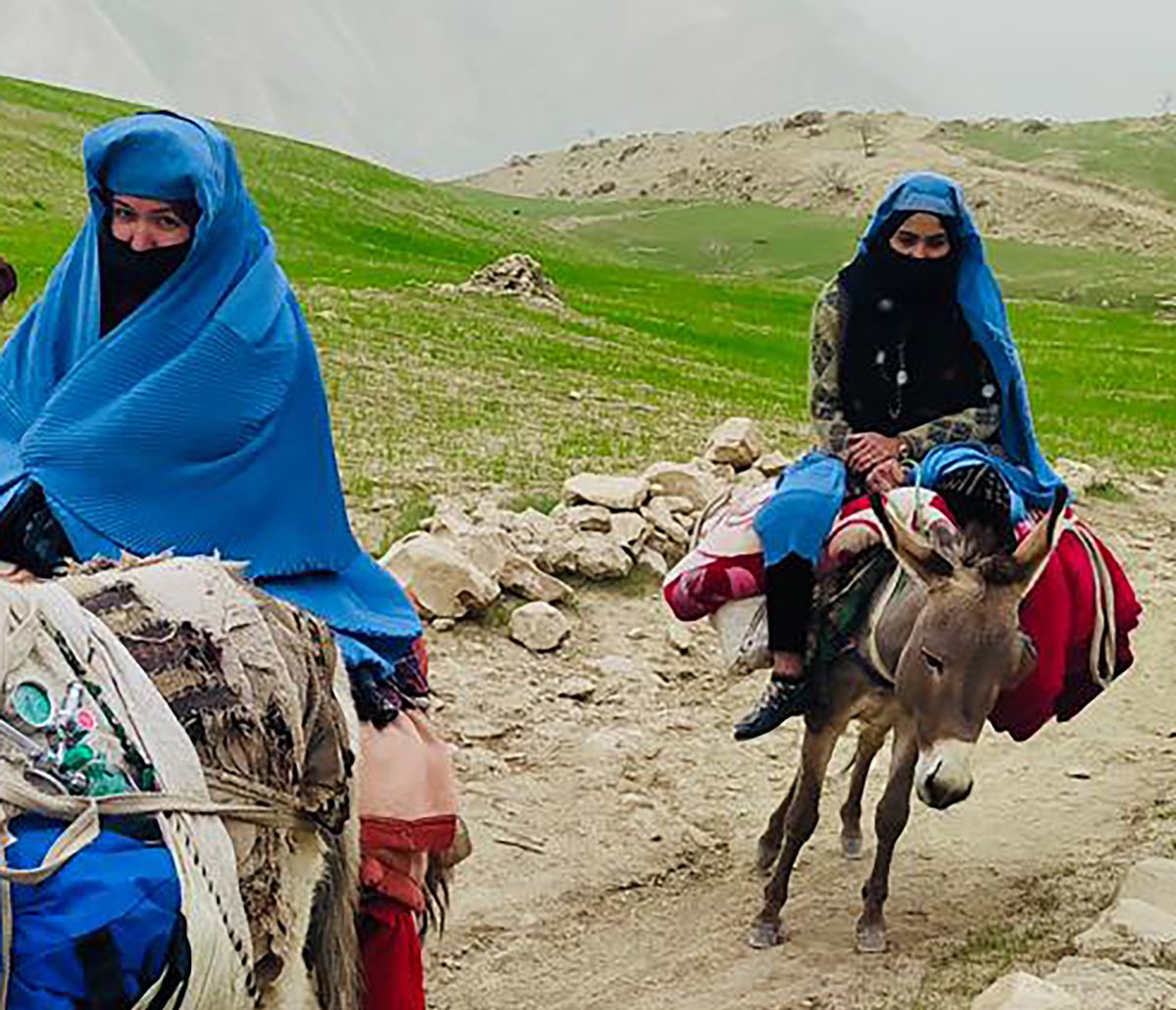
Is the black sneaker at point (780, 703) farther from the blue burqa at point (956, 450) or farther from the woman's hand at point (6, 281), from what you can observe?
the woman's hand at point (6, 281)

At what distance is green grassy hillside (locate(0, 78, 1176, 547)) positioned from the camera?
13227 millimetres

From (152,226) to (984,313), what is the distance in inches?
126

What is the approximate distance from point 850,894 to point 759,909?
44 cm

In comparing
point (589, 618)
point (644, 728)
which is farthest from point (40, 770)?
point (589, 618)

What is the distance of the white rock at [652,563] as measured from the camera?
31.8 ft

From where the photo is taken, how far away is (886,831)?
19.6 ft

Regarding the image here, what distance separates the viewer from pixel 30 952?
2320 millimetres

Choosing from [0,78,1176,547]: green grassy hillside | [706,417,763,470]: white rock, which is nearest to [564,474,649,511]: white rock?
[0,78,1176,547]: green grassy hillside

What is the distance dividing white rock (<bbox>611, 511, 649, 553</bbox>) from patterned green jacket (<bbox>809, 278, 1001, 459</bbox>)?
3540 mm

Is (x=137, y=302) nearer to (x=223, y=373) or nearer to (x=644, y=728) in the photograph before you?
(x=223, y=373)

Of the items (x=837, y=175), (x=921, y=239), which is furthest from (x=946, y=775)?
(x=837, y=175)

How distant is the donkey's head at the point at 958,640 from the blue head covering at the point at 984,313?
0.58 metres

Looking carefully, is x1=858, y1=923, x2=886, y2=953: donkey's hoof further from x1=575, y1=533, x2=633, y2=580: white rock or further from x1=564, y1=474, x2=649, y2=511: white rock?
x1=564, y1=474, x2=649, y2=511: white rock

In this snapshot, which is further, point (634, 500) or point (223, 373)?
point (634, 500)
